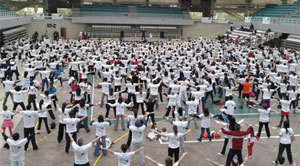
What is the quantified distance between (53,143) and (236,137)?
6.76 metres

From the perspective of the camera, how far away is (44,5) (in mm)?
53750

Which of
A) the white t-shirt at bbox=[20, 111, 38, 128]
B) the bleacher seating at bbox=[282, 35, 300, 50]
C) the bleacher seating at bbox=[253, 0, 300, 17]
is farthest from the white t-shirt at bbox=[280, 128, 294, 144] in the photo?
the bleacher seating at bbox=[253, 0, 300, 17]

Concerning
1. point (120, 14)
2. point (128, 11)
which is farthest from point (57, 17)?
point (128, 11)

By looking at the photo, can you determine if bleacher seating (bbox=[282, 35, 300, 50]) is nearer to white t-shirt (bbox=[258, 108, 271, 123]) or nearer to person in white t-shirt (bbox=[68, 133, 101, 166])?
white t-shirt (bbox=[258, 108, 271, 123])

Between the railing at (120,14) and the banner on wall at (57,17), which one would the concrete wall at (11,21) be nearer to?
the banner on wall at (57,17)

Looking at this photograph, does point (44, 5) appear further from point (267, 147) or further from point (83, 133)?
point (267, 147)

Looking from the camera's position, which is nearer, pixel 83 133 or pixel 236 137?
pixel 236 137

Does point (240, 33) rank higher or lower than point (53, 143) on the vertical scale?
higher

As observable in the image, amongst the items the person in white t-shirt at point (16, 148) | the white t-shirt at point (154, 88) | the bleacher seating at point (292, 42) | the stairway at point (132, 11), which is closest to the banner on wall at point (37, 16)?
the stairway at point (132, 11)

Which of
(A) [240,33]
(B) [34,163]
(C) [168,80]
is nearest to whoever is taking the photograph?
(B) [34,163]

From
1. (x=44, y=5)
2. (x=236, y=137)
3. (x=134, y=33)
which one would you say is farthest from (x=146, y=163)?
(x=44, y=5)

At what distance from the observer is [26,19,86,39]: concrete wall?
45500 millimetres

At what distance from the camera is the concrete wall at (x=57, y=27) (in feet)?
149

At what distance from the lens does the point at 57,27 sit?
46719 millimetres
